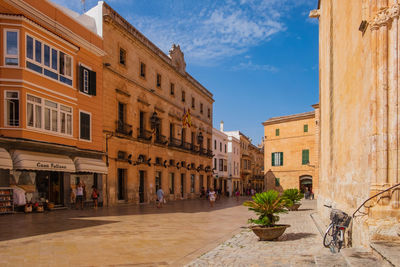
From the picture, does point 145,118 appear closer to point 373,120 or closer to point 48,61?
point 48,61

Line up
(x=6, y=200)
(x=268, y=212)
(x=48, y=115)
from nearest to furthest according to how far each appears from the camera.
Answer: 1. (x=268, y=212)
2. (x=6, y=200)
3. (x=48, y=115)

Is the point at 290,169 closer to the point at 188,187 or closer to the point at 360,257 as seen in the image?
the point at 188,187

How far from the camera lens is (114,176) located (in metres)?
25.7

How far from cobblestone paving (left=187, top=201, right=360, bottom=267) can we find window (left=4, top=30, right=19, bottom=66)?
13866mm

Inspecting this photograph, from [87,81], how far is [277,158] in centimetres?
3124

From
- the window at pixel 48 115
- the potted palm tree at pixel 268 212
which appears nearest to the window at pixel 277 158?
the window at pixel 48 115

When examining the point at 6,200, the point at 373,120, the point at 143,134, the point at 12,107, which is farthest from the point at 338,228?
the point at 143,134

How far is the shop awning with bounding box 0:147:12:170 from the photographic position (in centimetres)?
1656

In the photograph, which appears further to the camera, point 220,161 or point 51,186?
point 220,161

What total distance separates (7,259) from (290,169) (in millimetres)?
42329

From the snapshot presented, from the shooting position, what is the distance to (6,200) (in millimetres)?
17297

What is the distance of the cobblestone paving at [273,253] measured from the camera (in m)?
6.63

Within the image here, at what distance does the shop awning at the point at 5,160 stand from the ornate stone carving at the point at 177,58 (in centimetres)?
2343

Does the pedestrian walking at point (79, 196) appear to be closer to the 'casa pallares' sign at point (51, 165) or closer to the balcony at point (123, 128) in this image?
the 'casa pallares' sign at point (51, 165)
